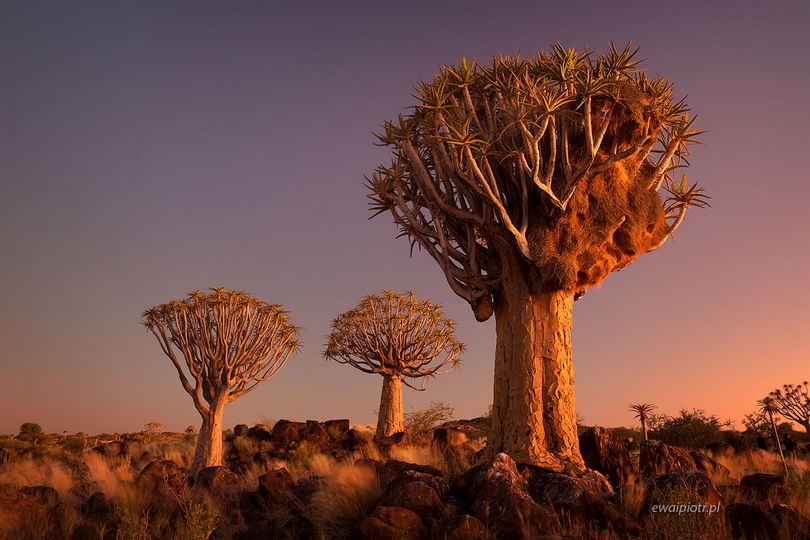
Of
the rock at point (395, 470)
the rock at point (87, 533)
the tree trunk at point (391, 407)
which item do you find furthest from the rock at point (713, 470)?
the tree trunk at point (391, 407)

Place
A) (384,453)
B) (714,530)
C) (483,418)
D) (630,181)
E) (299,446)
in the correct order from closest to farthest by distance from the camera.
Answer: (714,530) < (630,181) < (384,453) < (299,446) < (483,418)

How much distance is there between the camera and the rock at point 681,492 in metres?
6.26

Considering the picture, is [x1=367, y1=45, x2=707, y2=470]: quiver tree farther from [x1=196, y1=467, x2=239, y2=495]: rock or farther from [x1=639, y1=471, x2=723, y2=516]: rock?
[x1=196, y1=467, x2=239, y2=495]: rock

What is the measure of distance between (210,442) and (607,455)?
9.81m

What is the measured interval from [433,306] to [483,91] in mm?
11933

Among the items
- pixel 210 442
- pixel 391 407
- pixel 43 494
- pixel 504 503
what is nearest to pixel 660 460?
pixel 504 503

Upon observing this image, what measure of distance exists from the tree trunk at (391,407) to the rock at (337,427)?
1851 millimetres

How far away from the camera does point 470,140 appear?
909 cm

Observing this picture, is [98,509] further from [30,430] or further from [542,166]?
[30,430]

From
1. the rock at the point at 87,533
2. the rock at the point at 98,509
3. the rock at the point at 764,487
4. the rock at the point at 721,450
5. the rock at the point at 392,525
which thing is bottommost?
the rock at the point at 87,533

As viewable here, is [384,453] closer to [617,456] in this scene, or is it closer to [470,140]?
[617,456]

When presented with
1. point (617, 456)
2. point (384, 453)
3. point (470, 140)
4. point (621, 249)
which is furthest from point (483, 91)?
point (384, 453)

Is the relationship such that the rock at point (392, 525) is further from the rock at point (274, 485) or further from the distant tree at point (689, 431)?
the distant tree at point (689, 431)

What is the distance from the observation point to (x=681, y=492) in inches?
248
